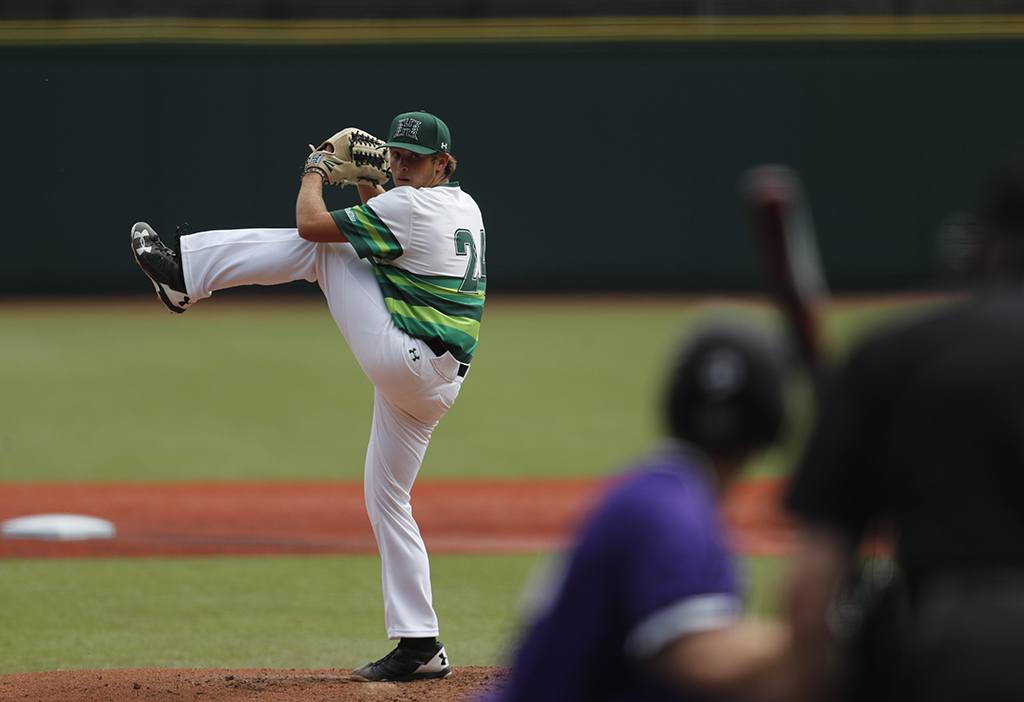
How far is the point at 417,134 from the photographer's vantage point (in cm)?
576

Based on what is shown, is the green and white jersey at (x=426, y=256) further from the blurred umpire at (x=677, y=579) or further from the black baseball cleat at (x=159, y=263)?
the blurred umpire at (x=677, y=579)

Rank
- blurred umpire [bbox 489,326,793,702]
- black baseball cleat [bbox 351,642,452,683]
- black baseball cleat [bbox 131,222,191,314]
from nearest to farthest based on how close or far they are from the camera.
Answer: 1. blurred umpire [bbox 489,326,793,702]
2. black baseball cleat [bbox 131,222,191,314]
3. black baseball cleat [bbox 351,642,452,683]

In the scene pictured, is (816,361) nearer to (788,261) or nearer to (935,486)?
(788,261)

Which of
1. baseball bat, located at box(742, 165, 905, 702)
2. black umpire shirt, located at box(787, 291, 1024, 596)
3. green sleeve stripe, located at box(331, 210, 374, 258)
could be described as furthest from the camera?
green sleeve stripe, located at box(331, 210, 374, 258)

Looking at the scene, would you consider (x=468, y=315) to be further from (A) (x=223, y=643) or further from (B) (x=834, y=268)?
(B) (x=834, y=268)

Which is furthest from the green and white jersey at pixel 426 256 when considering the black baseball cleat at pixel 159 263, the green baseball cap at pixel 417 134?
the black baseball cleat at pixel 159 263

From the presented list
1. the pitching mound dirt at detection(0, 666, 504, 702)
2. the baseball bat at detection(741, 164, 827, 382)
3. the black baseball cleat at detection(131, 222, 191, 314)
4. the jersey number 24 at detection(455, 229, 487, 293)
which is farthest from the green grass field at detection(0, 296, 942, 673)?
the black baseball cleat at detection(131, 222, 191, 314)

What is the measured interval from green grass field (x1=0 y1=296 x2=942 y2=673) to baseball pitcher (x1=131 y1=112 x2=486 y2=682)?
736mm

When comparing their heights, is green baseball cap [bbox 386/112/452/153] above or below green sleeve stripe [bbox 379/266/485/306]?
above

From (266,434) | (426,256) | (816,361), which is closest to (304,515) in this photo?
(266,434)

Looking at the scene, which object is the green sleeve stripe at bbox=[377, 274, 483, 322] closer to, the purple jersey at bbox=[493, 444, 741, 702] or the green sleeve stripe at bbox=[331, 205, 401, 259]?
the green sleeve stripe at bbox=[331, 205, 401, 259]

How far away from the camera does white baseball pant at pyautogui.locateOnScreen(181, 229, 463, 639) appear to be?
564 centimetres

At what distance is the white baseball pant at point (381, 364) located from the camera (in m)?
5.64

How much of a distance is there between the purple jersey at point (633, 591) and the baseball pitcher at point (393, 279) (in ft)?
10.3
